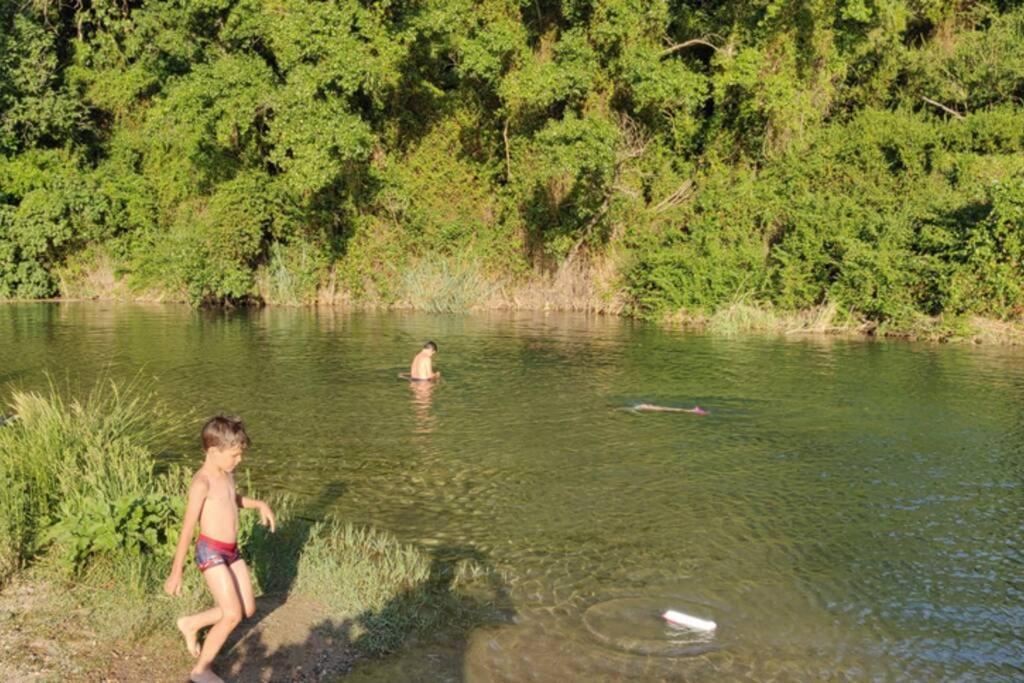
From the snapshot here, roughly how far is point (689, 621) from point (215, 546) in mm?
3382

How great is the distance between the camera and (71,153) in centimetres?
3797

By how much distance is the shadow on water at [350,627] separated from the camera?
21.8 feet

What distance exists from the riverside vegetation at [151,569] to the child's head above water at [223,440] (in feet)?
4.47

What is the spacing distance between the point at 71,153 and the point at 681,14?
74.1ft

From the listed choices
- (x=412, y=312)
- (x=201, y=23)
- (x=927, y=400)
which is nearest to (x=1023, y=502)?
(x=927, y=400)

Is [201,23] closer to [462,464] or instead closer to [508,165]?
[508,165]

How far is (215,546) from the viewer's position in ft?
20.9

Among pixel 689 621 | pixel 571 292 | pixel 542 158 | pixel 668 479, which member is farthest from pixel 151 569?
pixel 571 292

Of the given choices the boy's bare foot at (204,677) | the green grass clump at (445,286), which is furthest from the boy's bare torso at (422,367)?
the green grass clump at (445,286)

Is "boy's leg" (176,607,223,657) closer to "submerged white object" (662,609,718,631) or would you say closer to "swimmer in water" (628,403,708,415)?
"submerged white object" (662,609,718,631)

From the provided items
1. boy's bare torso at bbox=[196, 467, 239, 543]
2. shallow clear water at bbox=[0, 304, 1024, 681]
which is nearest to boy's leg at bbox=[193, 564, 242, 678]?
boy's bare torso at bbox=[196, 467, 239, 543]

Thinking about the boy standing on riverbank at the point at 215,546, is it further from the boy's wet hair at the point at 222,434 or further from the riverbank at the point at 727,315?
the riverbank at the point at 727,315

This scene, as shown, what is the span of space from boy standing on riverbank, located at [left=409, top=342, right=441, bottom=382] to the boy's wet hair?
10941 mm

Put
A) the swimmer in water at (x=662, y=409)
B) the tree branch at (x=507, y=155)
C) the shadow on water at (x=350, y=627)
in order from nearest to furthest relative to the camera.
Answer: the shadow on water at (x=350, y=627), the swimmer in water at (x=662, y=409), the tree branch at (x=507, y=155)
